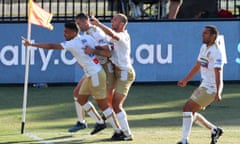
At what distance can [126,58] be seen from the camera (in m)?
12.5

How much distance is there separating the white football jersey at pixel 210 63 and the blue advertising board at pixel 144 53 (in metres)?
6.93

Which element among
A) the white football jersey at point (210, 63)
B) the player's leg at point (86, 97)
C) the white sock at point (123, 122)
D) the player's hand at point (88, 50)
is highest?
the player's hand at point (88, 50)

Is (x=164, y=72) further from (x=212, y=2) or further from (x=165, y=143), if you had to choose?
(x=165, y=143)

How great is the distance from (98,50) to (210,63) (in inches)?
66.1

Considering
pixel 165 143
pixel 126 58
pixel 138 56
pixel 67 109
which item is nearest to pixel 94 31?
pixel 126 58

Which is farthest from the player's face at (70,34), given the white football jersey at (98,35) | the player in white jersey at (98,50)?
the white football jersey at (98,35)

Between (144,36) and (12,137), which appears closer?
(12,137)

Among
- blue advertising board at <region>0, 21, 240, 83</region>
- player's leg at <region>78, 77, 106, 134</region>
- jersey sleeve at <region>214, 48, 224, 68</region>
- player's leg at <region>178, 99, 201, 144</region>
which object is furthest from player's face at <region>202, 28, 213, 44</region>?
blue advertising board at <region>0, 21, 240, 83</region>

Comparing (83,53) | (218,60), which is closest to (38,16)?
(83,53)

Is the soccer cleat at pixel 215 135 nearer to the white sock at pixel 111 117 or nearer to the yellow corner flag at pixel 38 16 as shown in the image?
the white sock at pixel 111 117

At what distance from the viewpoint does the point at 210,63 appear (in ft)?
37.4

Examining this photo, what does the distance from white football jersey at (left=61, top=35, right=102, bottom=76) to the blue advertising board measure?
6080 mm

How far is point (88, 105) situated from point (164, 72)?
6343mm

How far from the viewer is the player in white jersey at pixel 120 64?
477 inches
